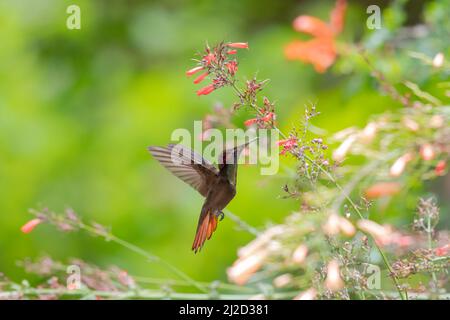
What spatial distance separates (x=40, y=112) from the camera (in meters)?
3.65

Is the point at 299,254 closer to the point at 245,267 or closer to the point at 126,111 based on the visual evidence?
the point at 245,267

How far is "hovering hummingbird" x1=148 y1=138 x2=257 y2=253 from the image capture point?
1.35 m

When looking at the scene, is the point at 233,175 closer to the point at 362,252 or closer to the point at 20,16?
the point at 362,252

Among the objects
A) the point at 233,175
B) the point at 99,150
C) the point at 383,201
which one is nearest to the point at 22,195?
the point at 99,150

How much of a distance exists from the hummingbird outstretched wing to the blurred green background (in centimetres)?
132

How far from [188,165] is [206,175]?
45mm

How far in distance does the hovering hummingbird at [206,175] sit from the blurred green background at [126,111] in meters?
1.33

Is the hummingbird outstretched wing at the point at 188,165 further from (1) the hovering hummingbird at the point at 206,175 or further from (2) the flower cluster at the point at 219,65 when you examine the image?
(2) the flower cluster at the point at 219,65

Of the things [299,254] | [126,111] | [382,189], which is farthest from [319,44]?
[126,111]

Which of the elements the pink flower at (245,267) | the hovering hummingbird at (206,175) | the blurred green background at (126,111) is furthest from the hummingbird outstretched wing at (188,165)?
the blurred green background at (126,111)

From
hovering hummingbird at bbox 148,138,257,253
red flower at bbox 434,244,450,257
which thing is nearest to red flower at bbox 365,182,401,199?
red flower at bbox 434,244,450,257

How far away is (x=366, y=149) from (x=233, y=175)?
0.42 m

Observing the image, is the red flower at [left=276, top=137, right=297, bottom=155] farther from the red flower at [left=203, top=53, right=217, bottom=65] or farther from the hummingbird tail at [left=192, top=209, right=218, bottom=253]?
the hummingbird tail at [left=192, top=209, right=218, bottom=253]

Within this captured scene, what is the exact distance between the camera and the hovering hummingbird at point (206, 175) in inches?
53.3
